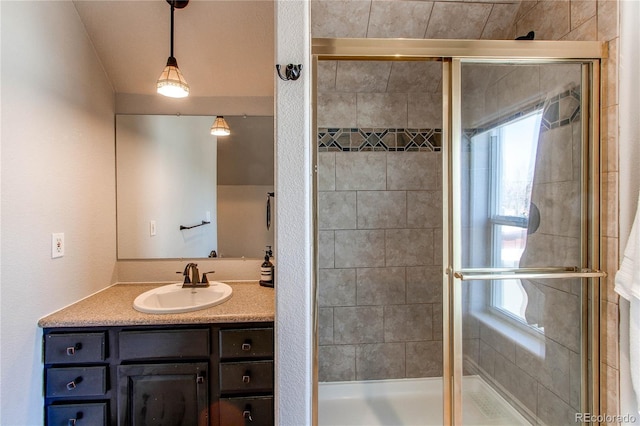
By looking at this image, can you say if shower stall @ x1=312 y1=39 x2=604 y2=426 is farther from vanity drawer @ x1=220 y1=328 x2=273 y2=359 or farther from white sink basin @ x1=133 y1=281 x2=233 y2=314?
white sink basin @ x1=133 y1=281 x2=233 y2=314

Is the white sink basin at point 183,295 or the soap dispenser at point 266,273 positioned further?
the soap dispenser at point 266,273

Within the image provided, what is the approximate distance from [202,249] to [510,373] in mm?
1892

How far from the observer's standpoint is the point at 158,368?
4.42 feet

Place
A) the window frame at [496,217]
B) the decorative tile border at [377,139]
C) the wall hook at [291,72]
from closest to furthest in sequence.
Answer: the wall hook at [291,72]
the window frame at [496,217]
the decorative tile border at [377,139]

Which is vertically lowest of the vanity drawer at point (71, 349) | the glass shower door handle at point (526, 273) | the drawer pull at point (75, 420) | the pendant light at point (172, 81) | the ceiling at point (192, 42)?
the drawer pull at point (75, 420)

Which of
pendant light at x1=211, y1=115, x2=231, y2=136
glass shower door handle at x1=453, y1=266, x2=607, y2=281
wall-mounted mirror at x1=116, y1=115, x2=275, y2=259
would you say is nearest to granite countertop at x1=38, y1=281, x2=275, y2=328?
wall-mounted mirror at x1=116, y1=115, x2=275, y2=259

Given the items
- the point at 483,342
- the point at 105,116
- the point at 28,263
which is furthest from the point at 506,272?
the point at 105,116

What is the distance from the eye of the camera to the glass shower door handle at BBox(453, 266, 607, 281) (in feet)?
4.35

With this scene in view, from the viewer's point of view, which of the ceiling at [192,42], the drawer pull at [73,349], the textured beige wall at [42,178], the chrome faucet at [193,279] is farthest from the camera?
the chrome faucet at [193,279]

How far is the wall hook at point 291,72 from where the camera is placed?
1085mm

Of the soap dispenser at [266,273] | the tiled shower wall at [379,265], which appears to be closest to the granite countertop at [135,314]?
the soap dispenser at [266,273]

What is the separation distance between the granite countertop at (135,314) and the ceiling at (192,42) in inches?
51.0

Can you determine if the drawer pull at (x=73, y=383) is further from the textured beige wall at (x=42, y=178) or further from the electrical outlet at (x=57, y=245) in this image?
the electrical outlet at (x=57, y=245)
